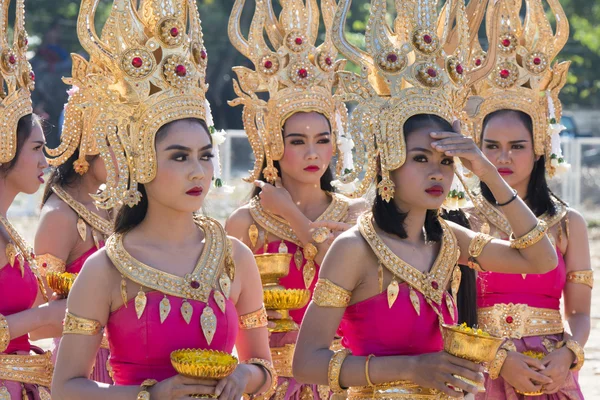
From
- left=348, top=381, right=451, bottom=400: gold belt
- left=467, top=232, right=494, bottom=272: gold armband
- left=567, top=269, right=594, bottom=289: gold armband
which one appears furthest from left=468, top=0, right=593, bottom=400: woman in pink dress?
left=348, top=381, right=451, bottom=400: gold belt

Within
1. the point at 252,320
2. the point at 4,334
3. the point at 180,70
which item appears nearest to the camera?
the point at 252,320

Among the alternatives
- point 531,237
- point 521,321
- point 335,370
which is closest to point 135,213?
point 335,370

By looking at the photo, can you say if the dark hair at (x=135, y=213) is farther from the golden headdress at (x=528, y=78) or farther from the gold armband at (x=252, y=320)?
the golden headdress at (x=528, y=78)

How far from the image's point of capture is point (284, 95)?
6281 mm

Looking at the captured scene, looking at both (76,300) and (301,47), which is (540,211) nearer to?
(301,47)

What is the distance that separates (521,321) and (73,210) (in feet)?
7.97

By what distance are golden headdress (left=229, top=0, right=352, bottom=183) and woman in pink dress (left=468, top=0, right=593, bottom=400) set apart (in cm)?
93

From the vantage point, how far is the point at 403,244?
14.0ft

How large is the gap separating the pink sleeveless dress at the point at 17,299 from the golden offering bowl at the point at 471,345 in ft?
7.36

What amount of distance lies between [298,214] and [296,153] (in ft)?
1.17

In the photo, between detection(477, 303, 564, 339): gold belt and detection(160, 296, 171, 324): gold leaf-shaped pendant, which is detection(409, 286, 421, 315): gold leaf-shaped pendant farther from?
detection(477, 303, 564, 339): gold belt

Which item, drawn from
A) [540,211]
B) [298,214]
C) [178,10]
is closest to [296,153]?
[298,214]

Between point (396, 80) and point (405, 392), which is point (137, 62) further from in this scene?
point (405, 392)

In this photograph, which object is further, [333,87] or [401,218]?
[333,87]
